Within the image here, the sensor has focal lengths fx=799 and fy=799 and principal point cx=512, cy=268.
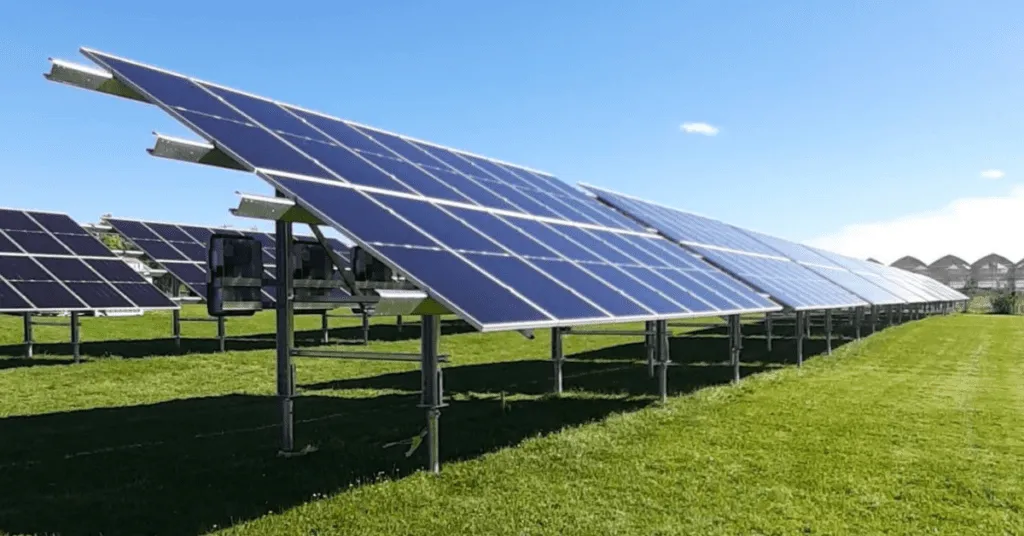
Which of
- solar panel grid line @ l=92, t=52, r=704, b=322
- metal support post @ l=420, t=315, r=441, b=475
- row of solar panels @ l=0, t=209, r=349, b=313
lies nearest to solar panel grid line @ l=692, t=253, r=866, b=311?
row of solar panels @ l=0, t=209, r=349, b=313

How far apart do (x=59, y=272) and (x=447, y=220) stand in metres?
18.5

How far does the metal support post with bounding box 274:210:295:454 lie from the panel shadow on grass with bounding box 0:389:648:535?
1.62 feet

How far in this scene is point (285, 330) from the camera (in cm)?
1199

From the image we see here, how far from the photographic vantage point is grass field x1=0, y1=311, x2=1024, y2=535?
8.82 m

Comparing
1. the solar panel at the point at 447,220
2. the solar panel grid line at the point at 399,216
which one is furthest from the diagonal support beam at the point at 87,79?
the solar panel grid line at the point at 399,216

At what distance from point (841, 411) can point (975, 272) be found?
152 m

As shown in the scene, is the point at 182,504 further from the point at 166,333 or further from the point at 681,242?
the point at 166,333

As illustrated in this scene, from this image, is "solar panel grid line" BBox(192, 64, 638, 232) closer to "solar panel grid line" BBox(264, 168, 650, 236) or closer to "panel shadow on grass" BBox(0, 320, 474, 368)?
"solar panel grid line" BBox(264, 168, 650, 236)

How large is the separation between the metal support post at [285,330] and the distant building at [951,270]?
156 meters

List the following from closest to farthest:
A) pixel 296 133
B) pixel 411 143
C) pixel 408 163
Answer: pixel 296 133, pixel 408 163, pixel 411 143

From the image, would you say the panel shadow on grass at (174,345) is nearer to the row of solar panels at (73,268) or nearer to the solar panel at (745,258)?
the row of solar panels at (73,268)

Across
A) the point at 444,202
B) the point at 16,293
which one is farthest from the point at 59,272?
the point at 444,202

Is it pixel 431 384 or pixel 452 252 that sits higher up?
pixel 452 252

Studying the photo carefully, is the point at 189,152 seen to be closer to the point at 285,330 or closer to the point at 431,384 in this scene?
the point at 285,330
